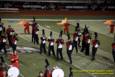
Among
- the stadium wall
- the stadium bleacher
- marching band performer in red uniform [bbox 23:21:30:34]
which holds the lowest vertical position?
the stadium wall

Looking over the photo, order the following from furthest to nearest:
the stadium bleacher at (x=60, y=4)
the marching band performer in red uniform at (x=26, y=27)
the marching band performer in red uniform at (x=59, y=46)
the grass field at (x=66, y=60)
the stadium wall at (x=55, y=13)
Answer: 1. the stadium bleacher at (x=60, y=4)
2. the stadium wall at (x=55, y=13)
3. the marching band performer in red uniform at (x=26, y=27)
4. the marching band performer in red uniform at (x=59, y=46)
5. the grass field at (x=66, y=60)

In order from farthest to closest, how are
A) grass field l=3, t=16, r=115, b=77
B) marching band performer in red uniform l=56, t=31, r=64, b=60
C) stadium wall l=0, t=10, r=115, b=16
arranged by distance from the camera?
stadium wall l=0, t=10, r=115, b=16 → marching band performer in red uniform l=56, t=31, r=64, b=60 → grass field l=3, t=16, r=115, b=77

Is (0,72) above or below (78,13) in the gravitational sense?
above

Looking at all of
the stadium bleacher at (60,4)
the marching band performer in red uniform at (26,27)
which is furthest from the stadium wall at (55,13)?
the marching band performer in red uniform at (26,27)

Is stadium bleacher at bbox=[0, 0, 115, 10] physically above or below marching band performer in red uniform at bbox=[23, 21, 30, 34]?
below

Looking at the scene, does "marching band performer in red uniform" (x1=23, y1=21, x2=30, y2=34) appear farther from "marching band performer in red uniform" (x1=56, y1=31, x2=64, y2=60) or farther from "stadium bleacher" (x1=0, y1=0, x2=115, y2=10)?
"stadium bleacher" (x1=0, y1=0, x2=115, y2=10)

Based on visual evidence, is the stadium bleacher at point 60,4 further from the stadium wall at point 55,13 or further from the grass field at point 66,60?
the grass field at point 66,60

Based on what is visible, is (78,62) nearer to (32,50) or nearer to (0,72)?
(32,50)

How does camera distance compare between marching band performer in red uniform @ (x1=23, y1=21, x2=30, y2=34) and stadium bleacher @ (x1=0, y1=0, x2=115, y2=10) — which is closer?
marching band performer in red uniform @ (x1=23, y1=21, x2=30, y2=34)

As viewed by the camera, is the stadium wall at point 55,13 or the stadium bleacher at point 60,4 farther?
the stadium bleacher at point 60,4

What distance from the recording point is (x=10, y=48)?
973 inches

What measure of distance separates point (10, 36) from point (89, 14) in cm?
1659

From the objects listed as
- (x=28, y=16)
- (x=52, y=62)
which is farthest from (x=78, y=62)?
(x=28, y=16)

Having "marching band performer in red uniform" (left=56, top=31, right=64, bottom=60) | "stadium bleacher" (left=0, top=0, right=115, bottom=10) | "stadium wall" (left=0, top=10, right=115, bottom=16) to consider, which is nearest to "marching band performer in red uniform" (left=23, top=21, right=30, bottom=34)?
"marching band performer in red uniform" (left=56, top=31, right=64, bottom=60)
